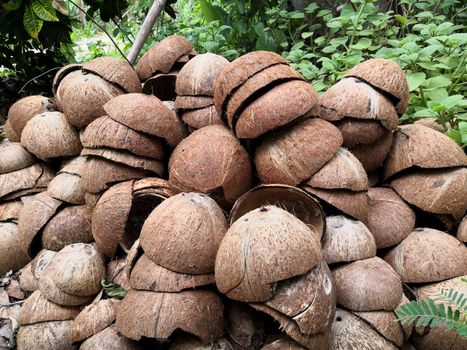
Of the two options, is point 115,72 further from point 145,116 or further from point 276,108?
point 276,108

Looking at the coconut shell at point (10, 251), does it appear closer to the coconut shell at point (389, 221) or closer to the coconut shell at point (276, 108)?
the coconut shell at point (276, 108)

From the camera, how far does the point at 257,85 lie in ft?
7.97

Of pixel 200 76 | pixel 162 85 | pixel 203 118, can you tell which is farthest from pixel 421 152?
pixel 162 85

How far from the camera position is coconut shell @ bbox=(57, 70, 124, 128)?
2.97 m

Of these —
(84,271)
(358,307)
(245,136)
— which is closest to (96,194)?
(84,271)

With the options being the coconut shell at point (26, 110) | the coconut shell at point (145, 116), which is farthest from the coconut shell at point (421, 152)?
the coconut shell at point (26, 110)

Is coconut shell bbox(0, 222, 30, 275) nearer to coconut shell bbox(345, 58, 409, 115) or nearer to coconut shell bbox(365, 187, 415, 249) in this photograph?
coconut shell bbox(365, 187, 415, 249)

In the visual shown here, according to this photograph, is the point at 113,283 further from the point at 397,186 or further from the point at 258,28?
the point at 258,28

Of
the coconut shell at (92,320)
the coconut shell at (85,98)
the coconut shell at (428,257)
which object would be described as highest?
the coconut shell at (85,98)

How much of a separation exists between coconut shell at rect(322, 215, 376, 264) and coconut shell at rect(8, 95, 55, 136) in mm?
2350

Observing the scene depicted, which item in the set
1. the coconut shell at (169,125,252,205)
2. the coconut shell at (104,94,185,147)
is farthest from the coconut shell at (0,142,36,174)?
the coconut shell at (169,125,252,205)

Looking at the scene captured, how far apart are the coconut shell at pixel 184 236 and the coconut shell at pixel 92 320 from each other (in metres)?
0.40

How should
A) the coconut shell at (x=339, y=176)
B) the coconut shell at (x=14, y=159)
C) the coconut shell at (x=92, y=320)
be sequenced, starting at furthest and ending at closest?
the coconut shell at (x=14, y=159) < the coconut shell at (x=339, y=176) < the coconut shell at (x=92, y=320)

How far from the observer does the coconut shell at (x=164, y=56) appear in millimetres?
3438
